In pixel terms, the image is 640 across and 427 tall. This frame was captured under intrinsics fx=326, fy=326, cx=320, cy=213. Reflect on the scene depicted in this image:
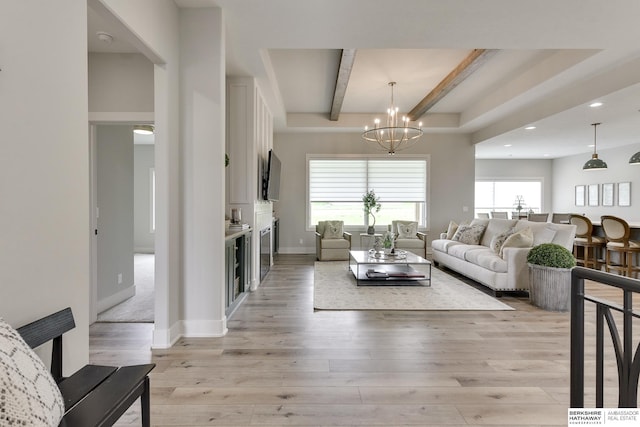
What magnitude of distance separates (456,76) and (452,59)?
1.20ft

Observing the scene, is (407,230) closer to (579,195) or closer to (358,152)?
(358,152)

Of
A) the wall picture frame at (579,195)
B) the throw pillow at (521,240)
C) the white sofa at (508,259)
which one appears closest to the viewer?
the white sofa at (508,259)

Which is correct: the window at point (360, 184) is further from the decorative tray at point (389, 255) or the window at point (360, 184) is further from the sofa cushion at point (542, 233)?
the sofa cushion at point (542, 233)

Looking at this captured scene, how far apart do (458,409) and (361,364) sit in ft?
2.30

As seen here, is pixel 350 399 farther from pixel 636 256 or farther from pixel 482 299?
pixel 636 256

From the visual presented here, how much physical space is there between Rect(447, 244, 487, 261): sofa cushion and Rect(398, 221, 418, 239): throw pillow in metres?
1.39

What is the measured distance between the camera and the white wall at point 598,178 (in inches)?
316

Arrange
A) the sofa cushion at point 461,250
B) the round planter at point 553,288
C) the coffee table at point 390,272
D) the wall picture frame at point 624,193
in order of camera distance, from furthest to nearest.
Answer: the wall picture frame at point 624,193
the sofa cushion at point 461,250
the coffee table at point 390,272
the round planter at point 553,288

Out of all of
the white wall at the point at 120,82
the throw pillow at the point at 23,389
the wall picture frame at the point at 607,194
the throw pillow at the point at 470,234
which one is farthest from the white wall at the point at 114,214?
the wall picture frame at the point at 607,194

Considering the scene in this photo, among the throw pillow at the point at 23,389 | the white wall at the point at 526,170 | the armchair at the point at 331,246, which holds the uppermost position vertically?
the white wall at the point at 526,170

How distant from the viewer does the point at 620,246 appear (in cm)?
518

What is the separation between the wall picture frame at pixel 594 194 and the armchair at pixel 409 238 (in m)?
5.91

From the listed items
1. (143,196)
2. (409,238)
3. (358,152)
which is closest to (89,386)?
(409,238)

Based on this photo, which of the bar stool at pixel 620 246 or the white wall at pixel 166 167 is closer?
the white wall at pixel 166 167
